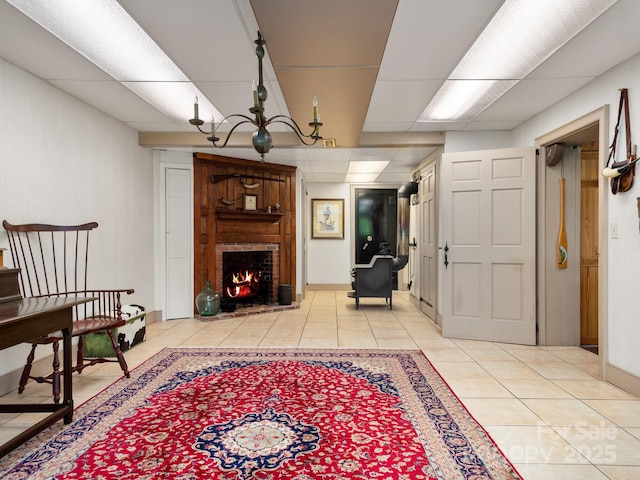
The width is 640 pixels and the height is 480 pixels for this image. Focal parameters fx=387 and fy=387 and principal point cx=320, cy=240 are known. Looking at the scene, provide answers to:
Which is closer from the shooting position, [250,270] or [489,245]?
[489,245]

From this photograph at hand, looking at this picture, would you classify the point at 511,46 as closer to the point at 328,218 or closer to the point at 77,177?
the point at 77,177

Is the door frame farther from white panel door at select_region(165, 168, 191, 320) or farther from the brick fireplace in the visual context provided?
white panel door at select_region(165, 168, 191, 320)

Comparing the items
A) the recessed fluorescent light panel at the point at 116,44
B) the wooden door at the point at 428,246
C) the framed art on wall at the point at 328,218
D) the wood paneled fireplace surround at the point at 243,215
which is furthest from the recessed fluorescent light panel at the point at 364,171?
the recessed fluorescent light panel at the point at 116,44

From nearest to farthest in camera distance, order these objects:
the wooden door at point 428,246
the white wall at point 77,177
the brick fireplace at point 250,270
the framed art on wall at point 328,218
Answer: the white wall at point 77,177, the wooden door at point 428,246, the brick fireplace at point 250,270, the framed art on wall at point 328,218

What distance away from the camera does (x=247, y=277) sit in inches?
253

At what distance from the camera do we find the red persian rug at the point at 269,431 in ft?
6.14

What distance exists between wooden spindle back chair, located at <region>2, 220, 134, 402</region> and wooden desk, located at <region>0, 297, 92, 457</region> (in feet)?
0.61

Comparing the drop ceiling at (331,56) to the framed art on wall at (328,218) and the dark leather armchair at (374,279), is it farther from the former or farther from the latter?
the framed art on wall at (328,218)

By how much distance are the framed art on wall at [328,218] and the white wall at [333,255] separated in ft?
0.29

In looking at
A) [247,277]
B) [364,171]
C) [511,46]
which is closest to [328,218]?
[364,171]

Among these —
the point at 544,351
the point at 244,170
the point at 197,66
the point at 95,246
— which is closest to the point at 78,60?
the point at 197,66

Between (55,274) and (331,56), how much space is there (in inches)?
109

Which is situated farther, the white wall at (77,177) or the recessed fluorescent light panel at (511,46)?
the white wall at (77,177)

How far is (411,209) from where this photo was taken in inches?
291
